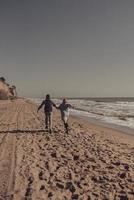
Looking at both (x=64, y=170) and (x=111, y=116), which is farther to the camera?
(x=111, y=116)

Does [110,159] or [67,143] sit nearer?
[110,159]

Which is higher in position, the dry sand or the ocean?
the dry sand

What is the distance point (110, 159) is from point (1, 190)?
534 centimetres

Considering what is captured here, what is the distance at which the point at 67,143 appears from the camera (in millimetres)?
16562

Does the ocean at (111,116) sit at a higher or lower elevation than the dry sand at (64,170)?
lower

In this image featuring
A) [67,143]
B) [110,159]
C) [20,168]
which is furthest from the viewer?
[67,143]

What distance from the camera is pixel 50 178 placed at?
398 inches

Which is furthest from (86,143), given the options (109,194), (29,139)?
(109,194)

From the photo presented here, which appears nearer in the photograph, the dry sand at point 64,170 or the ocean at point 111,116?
the dry sand at point 64,170

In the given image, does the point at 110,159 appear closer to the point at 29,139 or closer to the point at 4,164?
the point at 4,164

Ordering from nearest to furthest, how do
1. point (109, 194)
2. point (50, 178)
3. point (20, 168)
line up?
point (109, 194) → point (50, 178) → point (20, 168)

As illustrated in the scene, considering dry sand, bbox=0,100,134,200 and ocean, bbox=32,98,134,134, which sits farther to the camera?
ocean, bbox=32,98,134,134

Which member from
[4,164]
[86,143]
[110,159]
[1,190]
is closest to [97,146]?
[86,143]

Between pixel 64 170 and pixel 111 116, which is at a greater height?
pixel 64 170
